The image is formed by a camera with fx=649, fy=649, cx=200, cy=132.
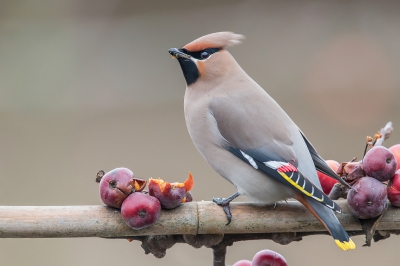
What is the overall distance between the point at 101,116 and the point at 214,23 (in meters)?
1.21

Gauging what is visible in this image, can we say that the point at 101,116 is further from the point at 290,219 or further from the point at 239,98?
the point at 290,219

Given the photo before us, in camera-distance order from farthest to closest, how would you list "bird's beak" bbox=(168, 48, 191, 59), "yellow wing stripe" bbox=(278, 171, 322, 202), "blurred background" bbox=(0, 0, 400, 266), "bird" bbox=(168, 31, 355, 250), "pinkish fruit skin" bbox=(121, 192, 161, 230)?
"blurred background" bbox=(0, 0, 400, 266), "bird's beak" bbox=(168, 48, 191, 59), "bird" bbox=(168, 31, 355, 250), "yellow wing stripe" bbox=(278, 171, 322, 202), "pinkish fruit skin" bbox=(121, 192, 161, 230)

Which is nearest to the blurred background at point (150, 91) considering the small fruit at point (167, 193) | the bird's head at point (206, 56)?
the bird's head at point (206, 56)

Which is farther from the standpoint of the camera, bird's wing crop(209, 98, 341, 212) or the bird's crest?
the bird's crest

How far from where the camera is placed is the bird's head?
203 cm

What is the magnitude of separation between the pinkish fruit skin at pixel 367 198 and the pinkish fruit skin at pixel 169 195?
1.35 feet

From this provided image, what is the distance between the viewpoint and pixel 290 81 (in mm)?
5039

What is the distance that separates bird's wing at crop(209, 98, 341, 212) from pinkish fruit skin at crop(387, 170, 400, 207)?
0.27 m

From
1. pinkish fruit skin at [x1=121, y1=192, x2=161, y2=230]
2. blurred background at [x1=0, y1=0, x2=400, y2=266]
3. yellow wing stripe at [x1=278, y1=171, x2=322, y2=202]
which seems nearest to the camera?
pinkish fruit skin at [x1=121, y1=192, x2=161, y2=230]

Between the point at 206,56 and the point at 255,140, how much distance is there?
1.11 feet

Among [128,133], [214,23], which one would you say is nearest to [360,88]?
[214,23]

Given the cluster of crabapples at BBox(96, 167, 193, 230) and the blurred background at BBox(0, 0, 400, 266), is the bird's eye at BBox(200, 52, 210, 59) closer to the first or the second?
the cluster of crabapples at BBox(96, 167, 193, 230)

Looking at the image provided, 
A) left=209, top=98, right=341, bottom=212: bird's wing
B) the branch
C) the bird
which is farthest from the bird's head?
the branch

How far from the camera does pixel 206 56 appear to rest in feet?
6.81
